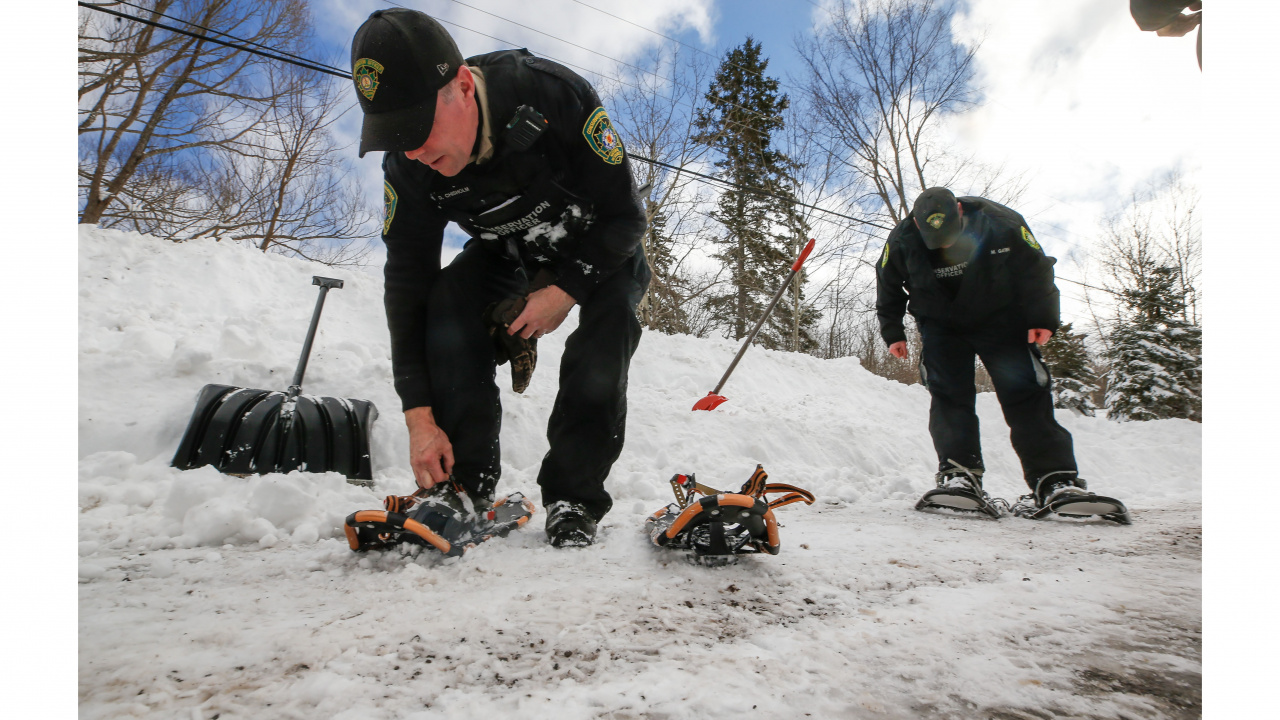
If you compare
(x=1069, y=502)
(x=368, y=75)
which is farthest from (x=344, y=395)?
(x=1069, y=502)

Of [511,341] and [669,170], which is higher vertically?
[669,170]

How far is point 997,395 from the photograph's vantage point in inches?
66.5

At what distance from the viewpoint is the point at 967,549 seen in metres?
1.06

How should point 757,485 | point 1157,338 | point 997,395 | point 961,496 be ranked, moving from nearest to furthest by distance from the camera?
point 757,485 → point 1157,338 → point 961,496 → point 997,395

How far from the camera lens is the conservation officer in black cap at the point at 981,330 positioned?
165 cm

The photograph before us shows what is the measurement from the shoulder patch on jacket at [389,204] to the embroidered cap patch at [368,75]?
216 mm

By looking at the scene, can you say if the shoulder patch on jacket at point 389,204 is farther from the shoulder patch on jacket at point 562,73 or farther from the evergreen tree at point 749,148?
the evergreen tree at point 749,148

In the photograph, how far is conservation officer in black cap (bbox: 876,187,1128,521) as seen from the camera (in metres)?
1.65

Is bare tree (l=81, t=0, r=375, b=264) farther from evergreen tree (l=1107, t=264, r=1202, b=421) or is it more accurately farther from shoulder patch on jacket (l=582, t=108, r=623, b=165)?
evergreen tree (l=1107, t=264, r=1202, b=421)

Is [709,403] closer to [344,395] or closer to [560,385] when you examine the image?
[344,395]

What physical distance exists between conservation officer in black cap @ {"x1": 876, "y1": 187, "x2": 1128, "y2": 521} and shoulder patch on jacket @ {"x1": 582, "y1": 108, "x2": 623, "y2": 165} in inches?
45.4

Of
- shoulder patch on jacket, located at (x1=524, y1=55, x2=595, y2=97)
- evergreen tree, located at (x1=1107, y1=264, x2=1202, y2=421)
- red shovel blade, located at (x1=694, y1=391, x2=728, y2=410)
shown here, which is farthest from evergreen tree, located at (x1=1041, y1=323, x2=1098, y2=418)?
red shovel blade, located at (x1=694, y1=391, x2=728, y2=410)

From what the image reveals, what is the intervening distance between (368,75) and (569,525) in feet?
2.52

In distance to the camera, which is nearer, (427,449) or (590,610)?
(590,610)
